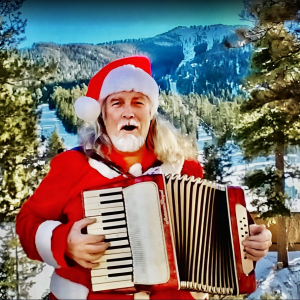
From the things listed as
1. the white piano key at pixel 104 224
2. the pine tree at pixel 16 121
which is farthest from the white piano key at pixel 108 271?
the pine tree at pixel 16 121

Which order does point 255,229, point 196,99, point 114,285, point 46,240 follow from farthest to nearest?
point 196,99
point 255,229
point 46,240
point 114,285

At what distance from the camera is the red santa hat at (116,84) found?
7.13ft

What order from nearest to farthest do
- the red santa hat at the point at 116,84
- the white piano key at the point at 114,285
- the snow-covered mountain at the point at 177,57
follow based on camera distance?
the white piano key at the point at 114,285 < the red santa hat at the point at 116,84 < the snow-covered mountain at the point at 177,57

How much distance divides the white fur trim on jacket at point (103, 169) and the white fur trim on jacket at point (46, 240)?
1.10 ft

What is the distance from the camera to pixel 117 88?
2162mm

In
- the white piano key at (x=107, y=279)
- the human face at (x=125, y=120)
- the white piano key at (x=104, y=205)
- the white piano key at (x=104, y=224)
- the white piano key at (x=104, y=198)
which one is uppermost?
the human face at (x=125, y=120)

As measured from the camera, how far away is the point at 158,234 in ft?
6.48

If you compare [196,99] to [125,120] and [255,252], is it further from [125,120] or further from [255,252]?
[255,252]

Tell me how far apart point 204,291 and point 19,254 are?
3.30 ft

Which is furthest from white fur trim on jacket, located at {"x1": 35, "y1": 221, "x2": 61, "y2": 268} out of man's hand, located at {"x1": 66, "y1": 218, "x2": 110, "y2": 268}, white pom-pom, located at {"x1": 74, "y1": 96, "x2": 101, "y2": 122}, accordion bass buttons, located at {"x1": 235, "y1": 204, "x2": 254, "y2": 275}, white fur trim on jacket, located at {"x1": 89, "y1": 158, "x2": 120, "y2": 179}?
accordion bass buttons, located at {"x1": 235, "y1": 204, "x2": 254, "y2": 275}

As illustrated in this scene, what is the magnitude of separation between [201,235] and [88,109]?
87 centimetres

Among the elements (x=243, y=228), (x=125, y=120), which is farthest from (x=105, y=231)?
(x=243, y=228)

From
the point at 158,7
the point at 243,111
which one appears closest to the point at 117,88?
the point at 158,7

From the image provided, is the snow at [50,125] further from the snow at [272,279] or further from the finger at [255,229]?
the finger at [255,229]
